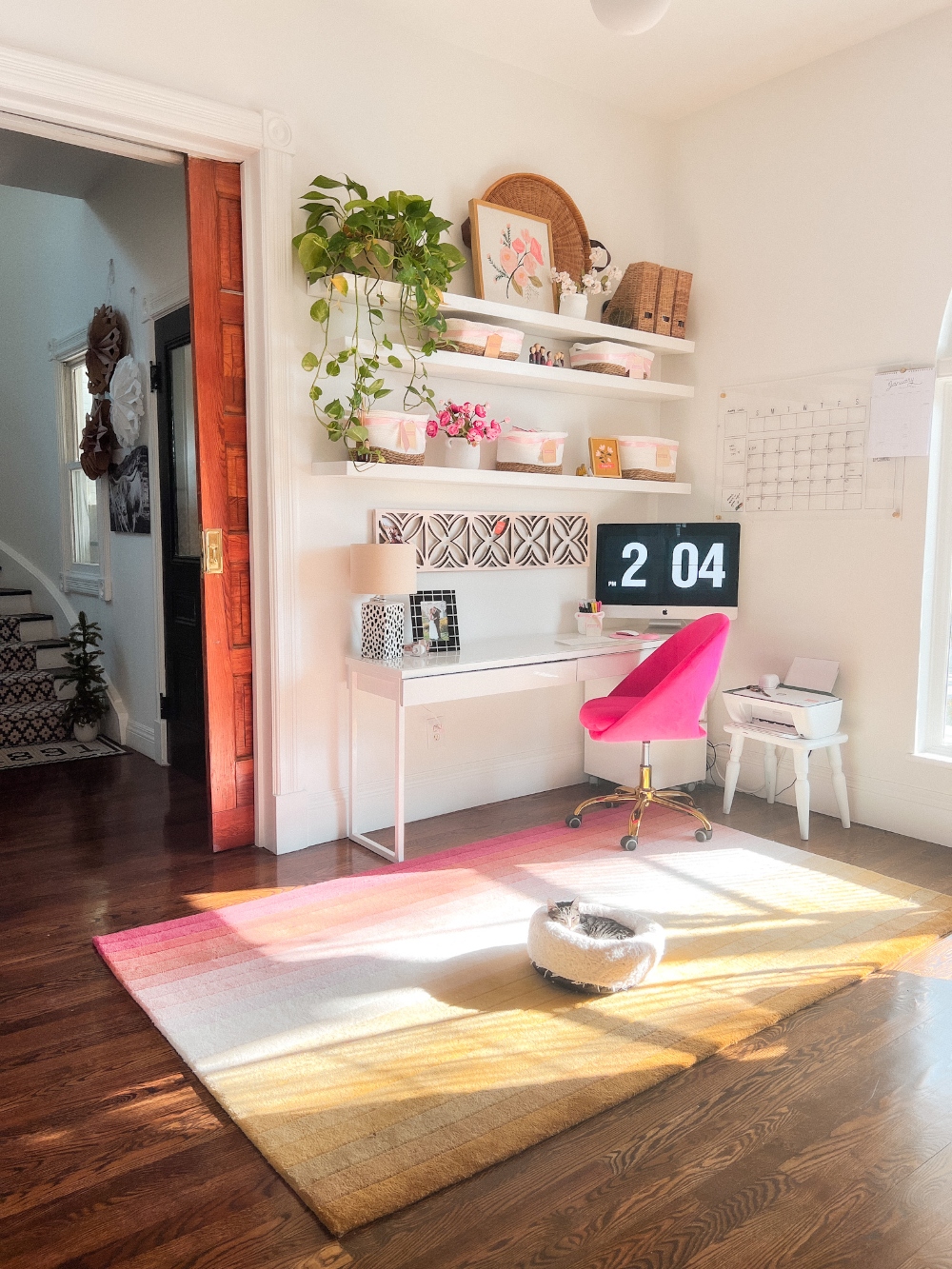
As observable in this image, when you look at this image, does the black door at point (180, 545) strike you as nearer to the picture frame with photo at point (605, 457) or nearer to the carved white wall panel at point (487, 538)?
the carved white wall panel at point (487, 538)

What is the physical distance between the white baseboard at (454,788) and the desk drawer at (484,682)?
19.8 inches

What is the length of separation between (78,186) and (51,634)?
2.55 m

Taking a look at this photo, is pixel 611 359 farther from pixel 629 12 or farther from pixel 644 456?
pixel 629 12

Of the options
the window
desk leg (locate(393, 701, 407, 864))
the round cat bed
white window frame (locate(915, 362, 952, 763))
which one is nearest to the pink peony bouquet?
desk leg (locate(393, 701, 407, 864))

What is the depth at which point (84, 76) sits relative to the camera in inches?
113

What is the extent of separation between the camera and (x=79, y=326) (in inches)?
214

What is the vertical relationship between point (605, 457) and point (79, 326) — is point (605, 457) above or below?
below

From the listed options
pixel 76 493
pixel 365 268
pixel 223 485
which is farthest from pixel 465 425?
pixel 76 493

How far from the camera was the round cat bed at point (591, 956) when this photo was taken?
242 centimetres

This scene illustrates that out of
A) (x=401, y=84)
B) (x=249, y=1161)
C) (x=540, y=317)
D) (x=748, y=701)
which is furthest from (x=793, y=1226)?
(x=401, y=84)

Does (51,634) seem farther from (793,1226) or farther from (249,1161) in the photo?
(793,1226)

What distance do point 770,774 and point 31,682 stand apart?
13.1 ft

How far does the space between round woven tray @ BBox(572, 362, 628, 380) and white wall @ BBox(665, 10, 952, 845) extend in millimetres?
495

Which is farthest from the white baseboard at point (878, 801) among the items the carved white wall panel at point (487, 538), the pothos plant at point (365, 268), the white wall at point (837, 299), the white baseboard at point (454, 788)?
the pothos plant at point (365, 268)
